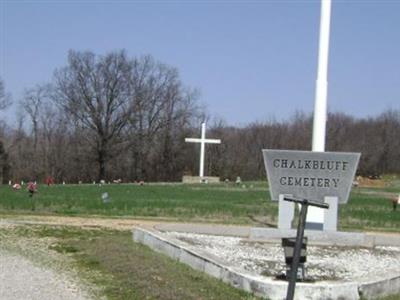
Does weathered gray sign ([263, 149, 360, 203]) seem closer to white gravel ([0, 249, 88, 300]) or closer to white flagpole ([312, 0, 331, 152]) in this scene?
white flagpole ([312, 0, 331, 152])

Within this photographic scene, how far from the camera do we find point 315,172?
1290 cm

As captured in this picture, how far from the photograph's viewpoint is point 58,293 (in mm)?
8047

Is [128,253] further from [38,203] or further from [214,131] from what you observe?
[214,131]

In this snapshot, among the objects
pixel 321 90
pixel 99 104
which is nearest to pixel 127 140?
pixel 99 104

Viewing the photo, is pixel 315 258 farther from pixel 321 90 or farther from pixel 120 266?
pixel 321 90

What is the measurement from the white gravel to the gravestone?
16.4 feet

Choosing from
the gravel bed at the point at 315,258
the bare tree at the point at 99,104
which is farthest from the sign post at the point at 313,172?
the bare tree at the point at 99,104

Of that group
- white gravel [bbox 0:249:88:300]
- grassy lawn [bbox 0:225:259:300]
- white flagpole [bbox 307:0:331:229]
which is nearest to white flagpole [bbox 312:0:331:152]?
white flagpole [bbox 307:0:331:229]

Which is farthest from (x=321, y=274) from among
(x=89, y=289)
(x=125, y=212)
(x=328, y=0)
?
(x=125, y=212)

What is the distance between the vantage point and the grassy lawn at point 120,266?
798 centimetres

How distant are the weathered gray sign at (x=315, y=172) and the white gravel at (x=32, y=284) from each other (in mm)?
5067

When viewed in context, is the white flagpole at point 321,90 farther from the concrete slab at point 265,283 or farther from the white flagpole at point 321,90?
the concrete slab at point 265,283

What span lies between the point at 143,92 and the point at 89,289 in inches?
2671

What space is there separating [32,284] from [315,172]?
6.19 m
